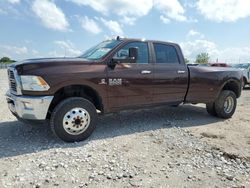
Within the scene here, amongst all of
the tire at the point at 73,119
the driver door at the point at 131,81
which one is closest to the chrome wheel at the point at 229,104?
the driver door at the point at 131,81

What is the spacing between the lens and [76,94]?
5699 mm

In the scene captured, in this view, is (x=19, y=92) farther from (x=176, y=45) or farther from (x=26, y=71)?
(x=176, y=45)

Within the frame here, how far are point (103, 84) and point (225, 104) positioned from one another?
3929 millimetres

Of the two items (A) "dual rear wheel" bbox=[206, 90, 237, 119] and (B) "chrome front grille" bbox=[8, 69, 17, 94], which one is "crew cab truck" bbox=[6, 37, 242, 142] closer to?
(B) "chrome front grille" bbox=[8, 69, 17, 94]

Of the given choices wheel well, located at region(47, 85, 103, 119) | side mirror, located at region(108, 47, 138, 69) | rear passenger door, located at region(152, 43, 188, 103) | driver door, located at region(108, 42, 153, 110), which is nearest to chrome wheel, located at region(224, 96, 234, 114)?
rear passenger door, located at region(152, 43, 188, 103)

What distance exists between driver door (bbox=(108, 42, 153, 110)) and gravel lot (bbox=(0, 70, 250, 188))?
663 mm

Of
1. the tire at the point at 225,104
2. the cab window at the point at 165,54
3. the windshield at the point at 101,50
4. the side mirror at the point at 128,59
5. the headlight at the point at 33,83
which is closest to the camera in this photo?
the headlight at the point at 33,83

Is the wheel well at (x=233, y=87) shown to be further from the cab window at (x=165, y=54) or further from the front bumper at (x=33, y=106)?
the front bumper at (x=33, y=106)

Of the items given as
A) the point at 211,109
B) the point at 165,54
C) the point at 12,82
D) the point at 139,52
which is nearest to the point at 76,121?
the point at 12,82

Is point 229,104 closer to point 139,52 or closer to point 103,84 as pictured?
point 139,52

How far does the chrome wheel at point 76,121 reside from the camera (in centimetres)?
527

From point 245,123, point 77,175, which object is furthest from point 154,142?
point 245,123

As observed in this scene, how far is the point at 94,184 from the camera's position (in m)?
3.79

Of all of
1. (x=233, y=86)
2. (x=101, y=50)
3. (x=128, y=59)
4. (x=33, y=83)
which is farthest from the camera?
(x=233, y=86)
